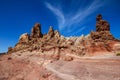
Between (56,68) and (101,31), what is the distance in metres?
13.6

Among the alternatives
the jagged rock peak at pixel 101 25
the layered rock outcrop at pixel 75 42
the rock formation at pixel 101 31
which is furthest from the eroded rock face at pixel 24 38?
the jagged rock peak at pixel 101 25

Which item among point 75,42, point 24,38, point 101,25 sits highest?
point 101,25

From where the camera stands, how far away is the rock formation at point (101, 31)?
3409 cm

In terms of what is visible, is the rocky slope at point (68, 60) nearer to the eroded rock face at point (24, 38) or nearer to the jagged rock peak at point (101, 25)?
the jagged rock peak at point (101, 25)

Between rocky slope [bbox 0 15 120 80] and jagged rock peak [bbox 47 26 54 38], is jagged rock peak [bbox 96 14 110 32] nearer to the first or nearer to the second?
rocky slope [bbox 0 15 120 80]

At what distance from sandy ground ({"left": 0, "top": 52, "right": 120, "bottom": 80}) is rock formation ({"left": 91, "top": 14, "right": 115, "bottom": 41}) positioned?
22.7 ft

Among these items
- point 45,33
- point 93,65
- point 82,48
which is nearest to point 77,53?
point 82,48

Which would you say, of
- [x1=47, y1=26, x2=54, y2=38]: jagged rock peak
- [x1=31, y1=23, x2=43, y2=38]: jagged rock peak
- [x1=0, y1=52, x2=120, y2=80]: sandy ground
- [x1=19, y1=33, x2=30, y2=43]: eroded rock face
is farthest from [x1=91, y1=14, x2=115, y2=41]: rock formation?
[x1=19, y1=33, x2=30, y2=43]: eroded rock face

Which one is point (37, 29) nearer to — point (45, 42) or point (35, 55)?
point (45, 42)

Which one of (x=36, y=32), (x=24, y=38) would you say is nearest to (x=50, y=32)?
(x=36, y=32)

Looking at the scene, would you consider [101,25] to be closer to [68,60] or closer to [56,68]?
[68,60]

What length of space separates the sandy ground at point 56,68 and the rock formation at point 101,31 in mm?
6917

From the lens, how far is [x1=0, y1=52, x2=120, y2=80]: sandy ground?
962 inches

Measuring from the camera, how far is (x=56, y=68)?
30.8m
